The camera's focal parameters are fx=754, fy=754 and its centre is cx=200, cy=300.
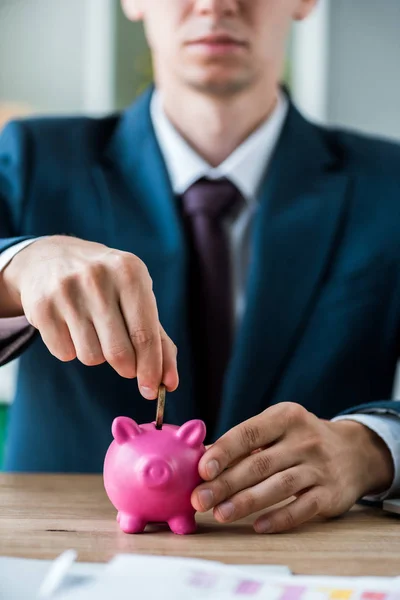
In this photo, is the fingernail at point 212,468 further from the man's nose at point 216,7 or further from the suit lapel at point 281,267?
the man's nose at point 216,7

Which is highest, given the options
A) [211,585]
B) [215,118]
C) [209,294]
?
[215,118]

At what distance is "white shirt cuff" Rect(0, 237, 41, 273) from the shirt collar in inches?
18.6

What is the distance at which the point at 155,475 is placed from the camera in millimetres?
704

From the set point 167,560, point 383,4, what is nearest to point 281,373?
point 167,560

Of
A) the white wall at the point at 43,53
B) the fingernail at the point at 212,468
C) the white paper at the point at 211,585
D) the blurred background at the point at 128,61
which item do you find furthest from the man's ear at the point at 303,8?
the white wall at the point at 43,53

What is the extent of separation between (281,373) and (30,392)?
1.40 feet

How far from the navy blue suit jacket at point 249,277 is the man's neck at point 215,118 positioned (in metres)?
0.06

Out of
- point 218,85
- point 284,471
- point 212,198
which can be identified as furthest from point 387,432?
point 218,85

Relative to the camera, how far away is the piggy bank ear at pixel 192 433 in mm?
727

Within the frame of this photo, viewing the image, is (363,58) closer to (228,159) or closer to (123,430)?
(228,159)

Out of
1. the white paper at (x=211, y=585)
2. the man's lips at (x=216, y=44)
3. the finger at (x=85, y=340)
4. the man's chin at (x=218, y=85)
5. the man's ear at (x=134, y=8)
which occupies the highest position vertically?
the man's ear at (x=134, y=8)

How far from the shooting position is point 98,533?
2.28 ft

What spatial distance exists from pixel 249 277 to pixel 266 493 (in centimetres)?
58

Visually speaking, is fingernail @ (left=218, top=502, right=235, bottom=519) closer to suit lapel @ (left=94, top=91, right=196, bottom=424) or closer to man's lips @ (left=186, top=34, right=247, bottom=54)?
suit lapel @ (left=94, top=91, right=196, bottom=424)
